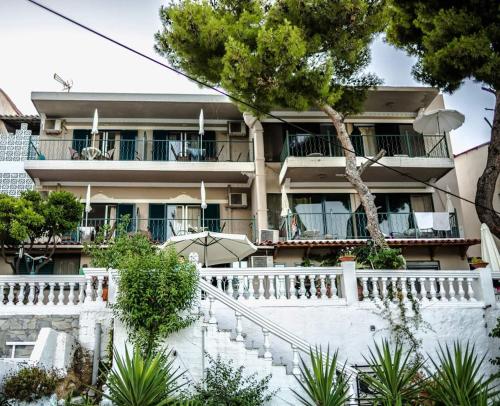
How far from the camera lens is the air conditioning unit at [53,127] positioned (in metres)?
19.7

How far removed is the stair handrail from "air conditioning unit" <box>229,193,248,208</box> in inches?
369

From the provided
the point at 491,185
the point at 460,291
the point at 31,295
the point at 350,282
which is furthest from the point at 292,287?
the point at 491,185

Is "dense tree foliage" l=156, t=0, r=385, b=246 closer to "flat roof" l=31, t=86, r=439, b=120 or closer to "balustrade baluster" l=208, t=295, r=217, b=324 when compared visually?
"flat roof" l=31, t=86, r=439, b=120

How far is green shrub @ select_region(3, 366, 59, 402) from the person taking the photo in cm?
866

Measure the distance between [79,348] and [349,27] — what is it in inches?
445

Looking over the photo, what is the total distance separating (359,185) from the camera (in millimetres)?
14922

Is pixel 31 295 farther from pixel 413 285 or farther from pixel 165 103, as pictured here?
pixel 165 103

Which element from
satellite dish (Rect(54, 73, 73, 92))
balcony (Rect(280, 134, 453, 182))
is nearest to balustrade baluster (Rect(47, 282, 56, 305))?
balcony (Rect(280, 134, 453, 182))

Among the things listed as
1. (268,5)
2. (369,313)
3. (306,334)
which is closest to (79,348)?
(306,334)

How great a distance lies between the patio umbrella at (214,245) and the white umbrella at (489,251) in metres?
5.85

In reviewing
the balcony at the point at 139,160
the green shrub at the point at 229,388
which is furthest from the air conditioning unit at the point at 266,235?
the green shrub at the point at 229,388

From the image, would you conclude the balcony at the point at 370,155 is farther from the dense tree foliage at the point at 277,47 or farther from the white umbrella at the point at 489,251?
the white umbrella at the point at 489,251

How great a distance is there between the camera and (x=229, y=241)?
13.0 metres

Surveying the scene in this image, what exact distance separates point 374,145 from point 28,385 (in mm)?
15010
